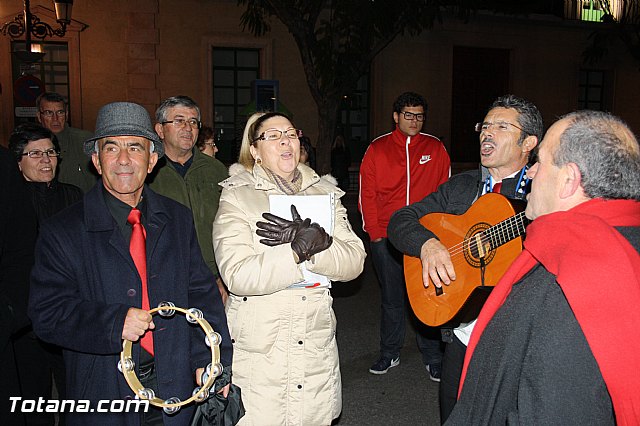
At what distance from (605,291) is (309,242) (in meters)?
1.41

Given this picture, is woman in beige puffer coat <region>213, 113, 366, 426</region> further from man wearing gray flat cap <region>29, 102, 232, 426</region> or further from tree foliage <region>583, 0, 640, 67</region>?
tree foliage <region>583, 0, 640, 67</region>

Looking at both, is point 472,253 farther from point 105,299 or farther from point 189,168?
point 189,168

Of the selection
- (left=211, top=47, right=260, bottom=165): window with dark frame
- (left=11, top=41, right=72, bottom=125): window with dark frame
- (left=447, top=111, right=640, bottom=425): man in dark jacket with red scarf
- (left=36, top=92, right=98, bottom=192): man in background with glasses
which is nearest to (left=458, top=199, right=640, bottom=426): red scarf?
(left=447, top=111, right=640, bottom=425): man in dark jacket with red scarf

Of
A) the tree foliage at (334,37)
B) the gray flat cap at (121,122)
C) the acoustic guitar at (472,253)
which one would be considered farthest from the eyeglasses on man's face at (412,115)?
the tree foliage at (334,37)

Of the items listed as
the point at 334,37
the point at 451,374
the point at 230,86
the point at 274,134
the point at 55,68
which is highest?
the point at 334,37

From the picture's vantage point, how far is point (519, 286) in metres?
1.68

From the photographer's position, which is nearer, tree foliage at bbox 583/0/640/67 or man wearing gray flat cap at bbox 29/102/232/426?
man wearing gray flat cap at bbox 29/102/232/426

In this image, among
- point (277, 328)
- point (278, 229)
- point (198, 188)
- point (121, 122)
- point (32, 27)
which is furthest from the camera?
point (32, 27)

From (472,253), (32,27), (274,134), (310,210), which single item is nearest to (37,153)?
(274,134)

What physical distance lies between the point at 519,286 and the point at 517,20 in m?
22.5

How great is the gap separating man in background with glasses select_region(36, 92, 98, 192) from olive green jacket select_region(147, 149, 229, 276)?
56.4 inches

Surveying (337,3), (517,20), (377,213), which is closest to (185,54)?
(337,3)

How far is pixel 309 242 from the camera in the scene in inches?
104

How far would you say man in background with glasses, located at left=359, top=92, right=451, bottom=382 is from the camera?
17.2ft
